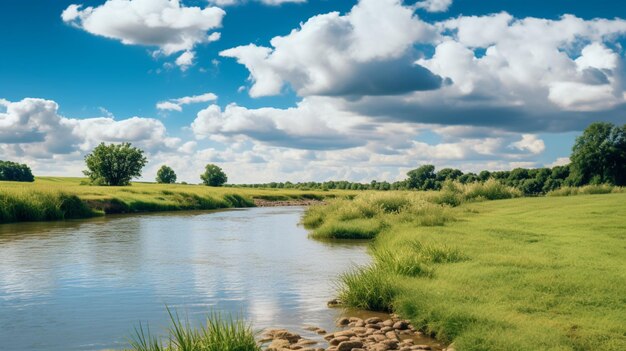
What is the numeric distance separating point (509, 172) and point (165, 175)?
11329 centimetres

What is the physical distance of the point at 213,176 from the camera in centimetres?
16875

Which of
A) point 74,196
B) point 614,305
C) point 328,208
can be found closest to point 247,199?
point 74,196

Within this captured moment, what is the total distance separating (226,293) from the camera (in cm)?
1557

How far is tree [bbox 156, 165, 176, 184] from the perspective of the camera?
7047 inches

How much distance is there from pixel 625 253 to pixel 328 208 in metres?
27.9

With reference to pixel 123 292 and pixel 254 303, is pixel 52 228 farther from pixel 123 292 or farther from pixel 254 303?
pixel 254 303

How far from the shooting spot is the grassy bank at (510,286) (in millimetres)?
9516

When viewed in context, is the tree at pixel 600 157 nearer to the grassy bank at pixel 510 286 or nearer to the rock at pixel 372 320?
the grassy bank at pixel 510 286

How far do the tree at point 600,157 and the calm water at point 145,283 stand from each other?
54.2 m

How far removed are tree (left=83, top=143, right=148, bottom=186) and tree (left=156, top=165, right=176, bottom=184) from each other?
7275 cm

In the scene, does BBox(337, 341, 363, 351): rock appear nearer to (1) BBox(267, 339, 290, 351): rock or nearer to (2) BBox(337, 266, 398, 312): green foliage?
(1) BBox(267, 339, 290, 351): rock

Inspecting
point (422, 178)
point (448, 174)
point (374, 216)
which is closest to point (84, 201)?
point (374, 216)

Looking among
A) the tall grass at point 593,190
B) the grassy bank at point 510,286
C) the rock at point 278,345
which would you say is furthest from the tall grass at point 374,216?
the rock at point 278,345

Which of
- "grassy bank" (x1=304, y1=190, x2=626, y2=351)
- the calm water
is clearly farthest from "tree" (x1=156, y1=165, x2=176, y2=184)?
"grassy bank" (x1=304, y1=190, x2=626, y2=351)
